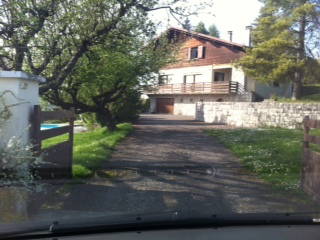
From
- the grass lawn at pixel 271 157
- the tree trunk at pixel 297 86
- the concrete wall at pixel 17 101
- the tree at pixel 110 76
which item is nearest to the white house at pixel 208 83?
the tree trunk at pixel 297 86

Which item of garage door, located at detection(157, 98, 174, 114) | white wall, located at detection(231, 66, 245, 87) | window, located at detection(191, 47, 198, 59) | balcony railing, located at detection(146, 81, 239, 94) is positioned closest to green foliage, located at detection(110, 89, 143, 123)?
balcony railing, located at detection(146, 81, 239, 94)

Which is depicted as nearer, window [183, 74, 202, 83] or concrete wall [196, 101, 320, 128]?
concrete wall [196, 101, 320, 128]

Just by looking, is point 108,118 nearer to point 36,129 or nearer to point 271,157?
point 271,157

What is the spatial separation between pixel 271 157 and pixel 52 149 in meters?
5.88

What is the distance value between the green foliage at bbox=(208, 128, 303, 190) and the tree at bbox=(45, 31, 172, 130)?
3976mm

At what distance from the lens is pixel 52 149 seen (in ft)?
25.1

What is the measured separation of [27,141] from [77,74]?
7.95m

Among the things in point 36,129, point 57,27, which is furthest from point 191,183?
point 57,27

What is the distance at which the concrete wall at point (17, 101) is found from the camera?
605cm

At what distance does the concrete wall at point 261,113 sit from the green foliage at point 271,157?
774 cm

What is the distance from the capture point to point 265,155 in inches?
451

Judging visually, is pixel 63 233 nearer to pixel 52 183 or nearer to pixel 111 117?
pixel 52 183

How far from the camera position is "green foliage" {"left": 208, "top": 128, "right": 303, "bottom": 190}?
8.73 m

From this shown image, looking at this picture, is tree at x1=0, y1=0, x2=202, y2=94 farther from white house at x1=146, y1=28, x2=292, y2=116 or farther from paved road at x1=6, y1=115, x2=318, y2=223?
white house at x1=146, y1=28, x2=292, y2=116
